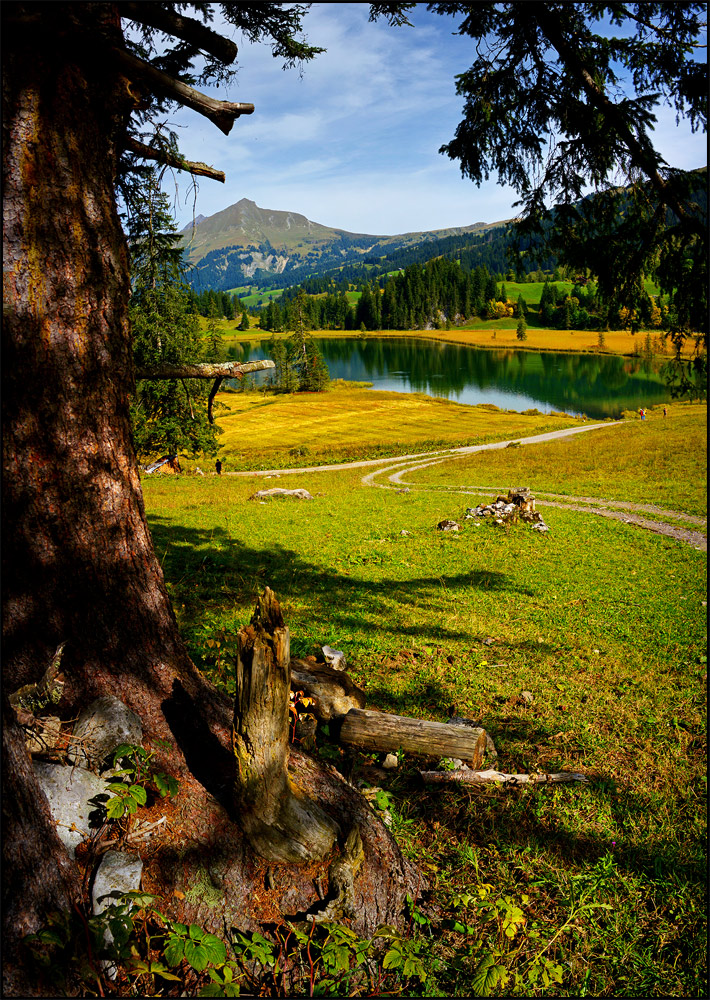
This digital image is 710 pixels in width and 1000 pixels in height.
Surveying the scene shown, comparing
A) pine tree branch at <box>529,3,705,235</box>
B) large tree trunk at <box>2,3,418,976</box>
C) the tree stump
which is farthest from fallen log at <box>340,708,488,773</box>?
pine tree branch at <box>529,3,705,235</box>

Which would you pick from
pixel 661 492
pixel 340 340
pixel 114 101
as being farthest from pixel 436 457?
pixel 340 340

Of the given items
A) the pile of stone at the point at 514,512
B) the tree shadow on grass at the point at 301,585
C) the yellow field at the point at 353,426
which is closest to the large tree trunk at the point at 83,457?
the tree shadow on grass at the point at 301,585

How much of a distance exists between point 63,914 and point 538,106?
8534 millimetres

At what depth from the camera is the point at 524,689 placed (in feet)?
21.5

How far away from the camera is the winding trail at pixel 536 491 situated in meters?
17.5

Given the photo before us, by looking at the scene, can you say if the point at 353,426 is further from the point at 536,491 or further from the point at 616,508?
the point at 616,508

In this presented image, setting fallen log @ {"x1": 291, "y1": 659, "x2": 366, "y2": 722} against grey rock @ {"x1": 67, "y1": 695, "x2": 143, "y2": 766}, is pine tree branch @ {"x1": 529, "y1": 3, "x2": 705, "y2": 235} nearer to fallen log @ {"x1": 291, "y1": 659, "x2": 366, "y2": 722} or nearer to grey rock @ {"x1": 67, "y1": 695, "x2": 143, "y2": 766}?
fallen log @ {"x1": 291, "y1": 659, "x2": 366, "y2": 722}

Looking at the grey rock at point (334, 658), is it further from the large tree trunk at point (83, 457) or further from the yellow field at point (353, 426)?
the yellow field at point (353, 426)

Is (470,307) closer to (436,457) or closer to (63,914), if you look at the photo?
(436,457)

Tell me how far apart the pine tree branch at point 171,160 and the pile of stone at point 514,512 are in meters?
13.6

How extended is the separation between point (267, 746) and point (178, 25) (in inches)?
189

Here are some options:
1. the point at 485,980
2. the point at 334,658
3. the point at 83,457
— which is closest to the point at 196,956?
the point at 485,980

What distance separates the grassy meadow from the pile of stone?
537mm

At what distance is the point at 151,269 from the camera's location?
580cm
